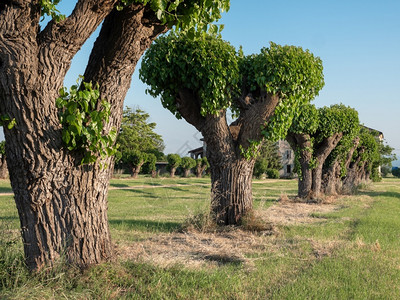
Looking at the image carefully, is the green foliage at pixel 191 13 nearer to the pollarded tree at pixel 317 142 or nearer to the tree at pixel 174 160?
the pollarded tree at pixel 317 142

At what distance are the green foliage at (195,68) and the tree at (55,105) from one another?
370 cm

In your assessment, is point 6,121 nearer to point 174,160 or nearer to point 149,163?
point 149,163

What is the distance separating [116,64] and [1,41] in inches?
53.4

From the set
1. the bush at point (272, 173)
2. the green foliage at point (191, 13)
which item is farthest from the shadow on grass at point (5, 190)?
the bush at point (272, 173)

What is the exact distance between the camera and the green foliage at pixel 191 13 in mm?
4703

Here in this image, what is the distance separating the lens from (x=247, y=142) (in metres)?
9.57

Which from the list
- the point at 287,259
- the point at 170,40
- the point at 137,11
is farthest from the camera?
the point at 170,40

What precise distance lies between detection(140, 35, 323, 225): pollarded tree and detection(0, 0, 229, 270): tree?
12.6 feet

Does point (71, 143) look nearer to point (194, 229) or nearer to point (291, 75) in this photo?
point (194, 229)

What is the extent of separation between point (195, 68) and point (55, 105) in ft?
15.9

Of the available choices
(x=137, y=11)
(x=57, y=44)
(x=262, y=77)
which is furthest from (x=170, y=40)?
(x=57, y=44)

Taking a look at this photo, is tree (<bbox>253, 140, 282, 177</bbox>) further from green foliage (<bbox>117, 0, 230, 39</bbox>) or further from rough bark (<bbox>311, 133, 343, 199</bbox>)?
green foliage (<bbox>117, 0, 230, 39</bbox>)

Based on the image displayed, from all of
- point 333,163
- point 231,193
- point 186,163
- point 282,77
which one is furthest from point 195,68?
point 186,163

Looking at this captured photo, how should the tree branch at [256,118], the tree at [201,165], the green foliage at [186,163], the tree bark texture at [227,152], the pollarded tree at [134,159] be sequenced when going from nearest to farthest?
the tree bark texture at [227,152], the tree branch at [256,118], the pollarded tree at [134,159], the green foliage at [186,163], the tree at [201,165]
